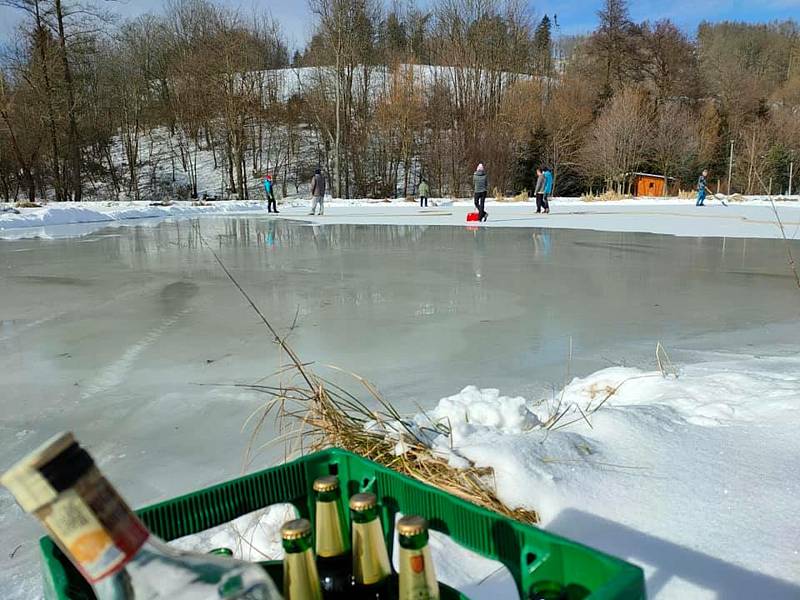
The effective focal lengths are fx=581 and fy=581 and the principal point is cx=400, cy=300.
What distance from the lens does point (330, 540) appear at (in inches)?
38.2

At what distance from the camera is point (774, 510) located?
1426mm

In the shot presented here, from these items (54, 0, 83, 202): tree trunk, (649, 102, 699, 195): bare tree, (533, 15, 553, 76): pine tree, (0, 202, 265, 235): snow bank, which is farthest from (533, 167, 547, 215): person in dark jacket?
(533, 15, 553, 76): pine tree

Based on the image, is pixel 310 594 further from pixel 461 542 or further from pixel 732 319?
pixel 732 319

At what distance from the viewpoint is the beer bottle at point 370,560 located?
90cm

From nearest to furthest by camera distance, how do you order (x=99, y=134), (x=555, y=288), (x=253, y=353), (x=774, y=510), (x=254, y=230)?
1. (x=774, y=510)
2. (x=253, y=353)
3. (x=555, y=288)
4. (x=254, y=230)
5. (x=99, y=134)

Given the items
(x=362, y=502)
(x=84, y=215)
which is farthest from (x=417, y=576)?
(x=84, y=215)

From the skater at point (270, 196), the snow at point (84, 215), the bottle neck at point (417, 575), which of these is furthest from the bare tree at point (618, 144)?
the bottle neck at point (417, 575)

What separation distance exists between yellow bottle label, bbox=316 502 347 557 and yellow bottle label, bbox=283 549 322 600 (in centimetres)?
12

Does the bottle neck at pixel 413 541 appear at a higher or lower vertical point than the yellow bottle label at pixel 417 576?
higher

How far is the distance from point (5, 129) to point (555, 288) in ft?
98.3

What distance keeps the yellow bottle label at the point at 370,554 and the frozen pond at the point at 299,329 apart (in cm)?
107

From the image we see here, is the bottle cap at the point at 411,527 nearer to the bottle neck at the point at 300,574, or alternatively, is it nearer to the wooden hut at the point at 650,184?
the bottle neck at the point at 300,574

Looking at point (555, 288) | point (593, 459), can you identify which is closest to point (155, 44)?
point (555, 288)

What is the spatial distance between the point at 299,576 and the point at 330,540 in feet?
0.46
